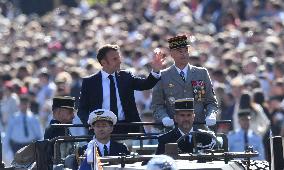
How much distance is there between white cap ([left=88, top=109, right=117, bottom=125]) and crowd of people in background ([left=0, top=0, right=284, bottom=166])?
4.24 m

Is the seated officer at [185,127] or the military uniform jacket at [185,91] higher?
the military uniform jacket at [185,91]

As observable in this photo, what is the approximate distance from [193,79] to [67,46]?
69.1 feet

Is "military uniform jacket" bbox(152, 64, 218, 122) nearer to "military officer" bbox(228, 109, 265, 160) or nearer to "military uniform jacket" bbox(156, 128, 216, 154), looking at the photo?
"military uniform jacket" bbox(156, 128, 216, 154)

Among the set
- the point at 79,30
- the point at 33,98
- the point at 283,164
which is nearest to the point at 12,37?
the point at 79,30

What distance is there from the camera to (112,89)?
18688 mm

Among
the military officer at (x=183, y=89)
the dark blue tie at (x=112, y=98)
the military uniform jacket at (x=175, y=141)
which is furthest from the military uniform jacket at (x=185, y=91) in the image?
the military uniform jacket at (x=175, y=141)

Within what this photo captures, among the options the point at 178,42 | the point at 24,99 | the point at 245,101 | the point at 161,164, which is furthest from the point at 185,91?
the point at 24,99

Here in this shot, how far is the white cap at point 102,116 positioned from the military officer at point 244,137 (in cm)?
639

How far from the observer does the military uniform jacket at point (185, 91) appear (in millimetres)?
18625

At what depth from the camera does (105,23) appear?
41.1 meters

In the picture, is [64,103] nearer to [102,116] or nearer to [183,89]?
[183,89]

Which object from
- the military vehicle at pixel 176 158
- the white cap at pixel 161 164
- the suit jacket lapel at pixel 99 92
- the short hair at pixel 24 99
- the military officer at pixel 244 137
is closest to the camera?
the white cap at pixel 161 164

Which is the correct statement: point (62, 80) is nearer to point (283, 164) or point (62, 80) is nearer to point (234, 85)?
point (234, 85)

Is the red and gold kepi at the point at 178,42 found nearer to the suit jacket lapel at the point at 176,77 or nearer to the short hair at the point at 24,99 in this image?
the suit jacket lapel at the point at 176,77
